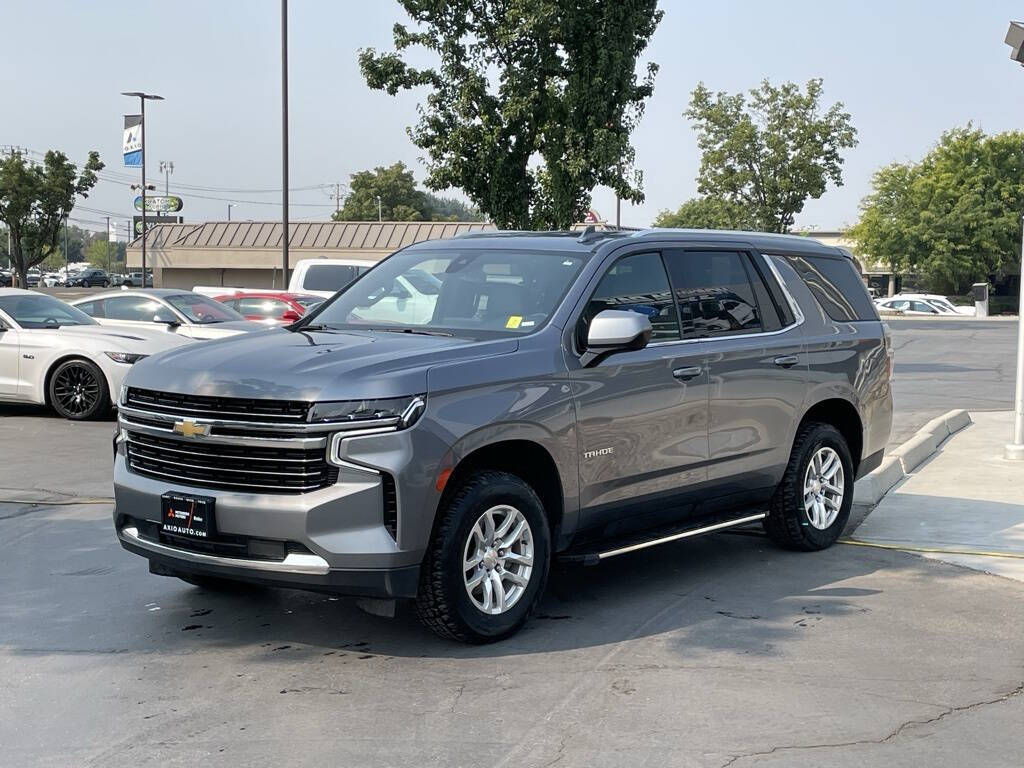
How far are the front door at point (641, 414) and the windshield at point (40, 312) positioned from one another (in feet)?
32.7

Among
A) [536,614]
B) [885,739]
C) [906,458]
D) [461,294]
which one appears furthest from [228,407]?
[906,458]

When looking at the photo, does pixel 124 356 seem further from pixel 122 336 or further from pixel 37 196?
pixel 37 196

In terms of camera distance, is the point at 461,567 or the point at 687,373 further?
the point at 687,373

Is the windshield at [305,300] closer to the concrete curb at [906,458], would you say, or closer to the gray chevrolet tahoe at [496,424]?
the concrete curb at [906,458]

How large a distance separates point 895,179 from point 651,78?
52.6 metres

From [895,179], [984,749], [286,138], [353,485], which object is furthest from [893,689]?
[895,179]

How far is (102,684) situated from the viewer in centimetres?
514

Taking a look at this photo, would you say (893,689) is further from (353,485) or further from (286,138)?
(286,138)

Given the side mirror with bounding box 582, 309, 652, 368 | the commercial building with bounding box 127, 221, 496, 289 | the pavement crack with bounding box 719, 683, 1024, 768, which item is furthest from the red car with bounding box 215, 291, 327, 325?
the commercial building with bounding box 127, 221, 496, 289

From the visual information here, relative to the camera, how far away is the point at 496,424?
5.61 meters

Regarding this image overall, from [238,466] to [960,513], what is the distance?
582 centimetres

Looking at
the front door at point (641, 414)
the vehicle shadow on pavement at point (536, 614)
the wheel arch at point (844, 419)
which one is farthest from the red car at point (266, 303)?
the front door at point (641, 414)

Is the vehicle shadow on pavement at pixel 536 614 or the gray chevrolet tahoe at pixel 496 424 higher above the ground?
the gray chevrolet tahoe at pixel 496 424

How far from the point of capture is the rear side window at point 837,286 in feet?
26.2
